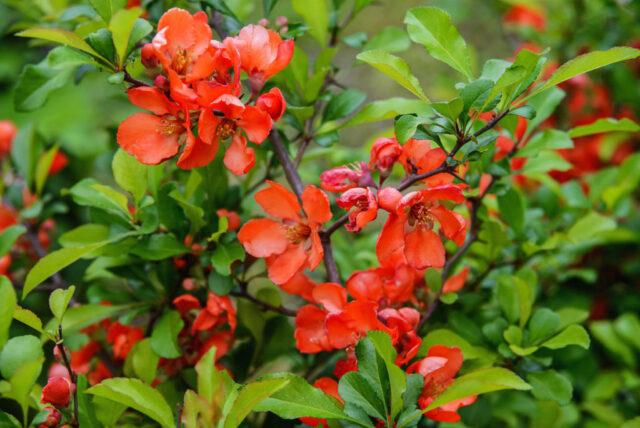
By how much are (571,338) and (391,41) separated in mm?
552

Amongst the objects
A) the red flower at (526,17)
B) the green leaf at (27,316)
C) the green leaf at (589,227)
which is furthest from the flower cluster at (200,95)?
the red flower at (526,17)

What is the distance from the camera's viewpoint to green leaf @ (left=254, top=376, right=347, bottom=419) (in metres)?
0.79

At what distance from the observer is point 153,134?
881 mm

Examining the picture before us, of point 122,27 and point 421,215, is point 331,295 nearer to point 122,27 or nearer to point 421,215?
point 421,215

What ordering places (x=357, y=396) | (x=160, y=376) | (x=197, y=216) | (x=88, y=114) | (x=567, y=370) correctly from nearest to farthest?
(x=357, y=396)
(x=197, y=216)
(x=160, y=376)
(x=567, y=370)
(x=88, y=114)

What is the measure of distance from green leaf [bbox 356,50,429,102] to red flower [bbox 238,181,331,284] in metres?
0.20

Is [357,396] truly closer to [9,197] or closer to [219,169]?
[219,169]

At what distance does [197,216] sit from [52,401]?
286 mm

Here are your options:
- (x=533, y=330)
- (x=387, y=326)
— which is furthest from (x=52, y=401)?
(x=533, y=330)

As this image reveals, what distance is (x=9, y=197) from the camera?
1347 mm

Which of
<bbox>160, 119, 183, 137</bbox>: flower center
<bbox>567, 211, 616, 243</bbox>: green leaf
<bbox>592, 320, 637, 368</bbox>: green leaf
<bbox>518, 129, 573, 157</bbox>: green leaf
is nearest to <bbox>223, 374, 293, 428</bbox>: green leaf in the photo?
<bbox>160, 119, 183, 137</bbox>: flower center

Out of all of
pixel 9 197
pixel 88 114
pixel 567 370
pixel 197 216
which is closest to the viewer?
pixel 197 216

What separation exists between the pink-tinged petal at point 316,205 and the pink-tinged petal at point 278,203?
40 mm

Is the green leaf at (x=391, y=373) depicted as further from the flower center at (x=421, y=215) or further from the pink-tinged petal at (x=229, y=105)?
the pink-tinged petal at (x=229, y=105)
